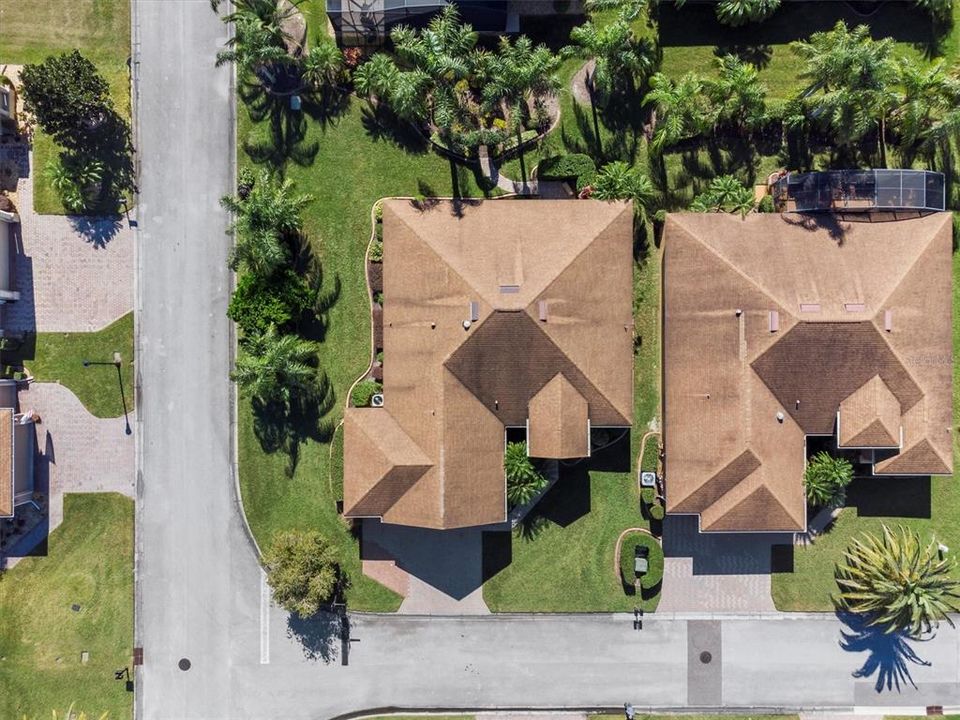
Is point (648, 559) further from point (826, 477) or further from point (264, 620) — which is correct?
point (264, 620)

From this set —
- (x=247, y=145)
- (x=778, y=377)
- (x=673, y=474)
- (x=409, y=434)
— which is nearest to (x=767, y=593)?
(x=673, y=474)

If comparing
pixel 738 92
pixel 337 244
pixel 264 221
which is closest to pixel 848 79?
pixel 738 92

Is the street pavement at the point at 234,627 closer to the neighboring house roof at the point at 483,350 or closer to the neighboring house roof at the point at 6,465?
the neighboring house roof at the point at 6,465

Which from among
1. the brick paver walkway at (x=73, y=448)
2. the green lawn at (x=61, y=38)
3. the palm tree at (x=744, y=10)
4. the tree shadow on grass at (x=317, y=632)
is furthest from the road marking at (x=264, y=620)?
the palm tree at (x=744, y=10)

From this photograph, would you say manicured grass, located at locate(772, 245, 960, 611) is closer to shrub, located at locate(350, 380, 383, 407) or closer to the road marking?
shrub, located at locate(350, 380, 383, 407)

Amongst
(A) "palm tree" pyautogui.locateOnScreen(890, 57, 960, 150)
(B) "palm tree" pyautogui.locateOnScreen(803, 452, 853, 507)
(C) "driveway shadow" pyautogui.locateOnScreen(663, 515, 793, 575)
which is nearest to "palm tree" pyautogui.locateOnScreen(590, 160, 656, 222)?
(A) "palm tree" pyautogui.locateOnScreen(890, 57, 960, 150)
